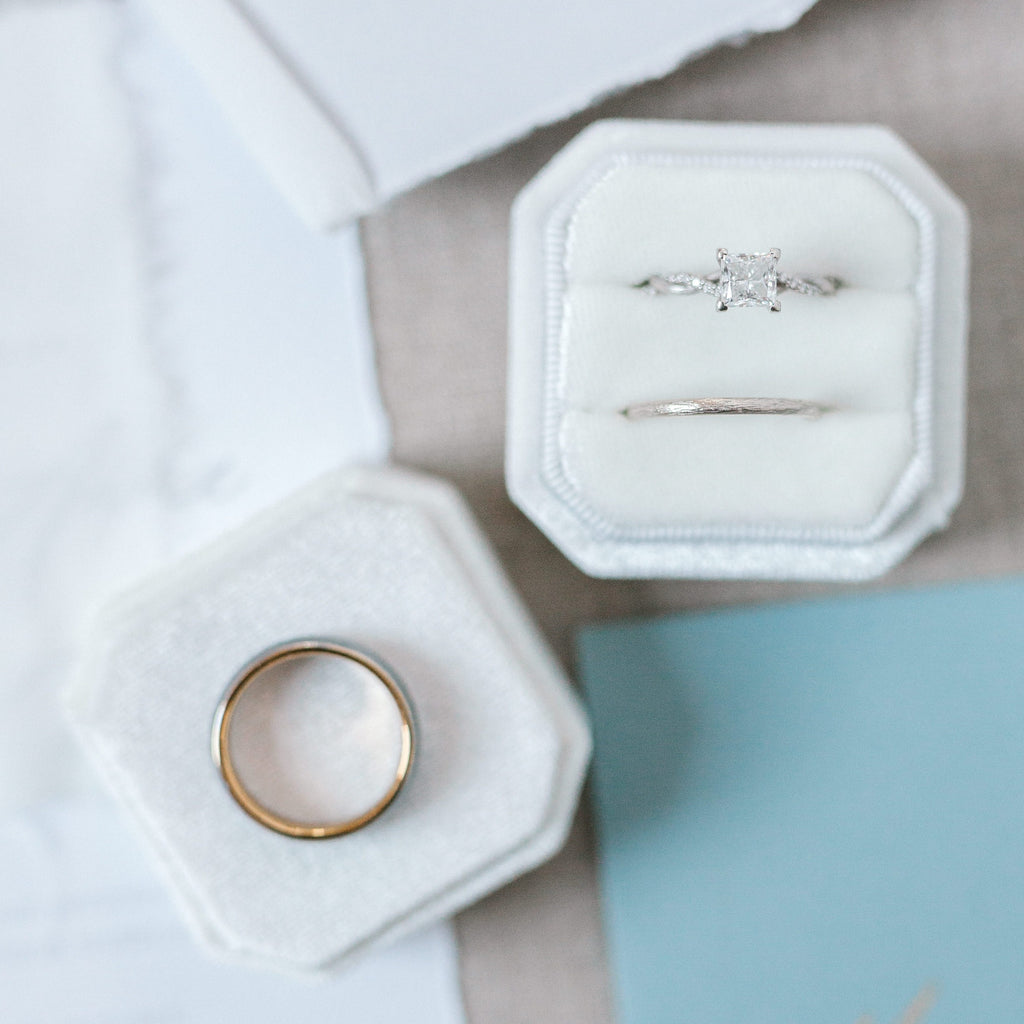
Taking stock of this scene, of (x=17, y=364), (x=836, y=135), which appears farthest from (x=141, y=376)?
(x=836, y=135)

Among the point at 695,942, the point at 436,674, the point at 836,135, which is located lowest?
the point at 695,942

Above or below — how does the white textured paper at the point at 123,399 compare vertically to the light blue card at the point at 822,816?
above

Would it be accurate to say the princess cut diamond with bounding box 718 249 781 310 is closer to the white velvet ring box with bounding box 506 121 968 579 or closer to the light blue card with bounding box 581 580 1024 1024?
the white velvet ring box with bounding box 506 121 968 579

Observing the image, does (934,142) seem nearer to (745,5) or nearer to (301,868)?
(745,5)

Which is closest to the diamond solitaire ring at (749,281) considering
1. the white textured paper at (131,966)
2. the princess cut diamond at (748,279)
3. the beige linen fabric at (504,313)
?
the princess cut diamond at (748,279)

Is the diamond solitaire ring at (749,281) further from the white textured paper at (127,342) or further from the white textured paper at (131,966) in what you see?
the white textured paper at (131,966)

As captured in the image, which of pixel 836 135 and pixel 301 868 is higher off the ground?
pixel 836 135

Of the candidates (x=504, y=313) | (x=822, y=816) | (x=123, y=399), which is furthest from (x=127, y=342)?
(x=822, y=816)
